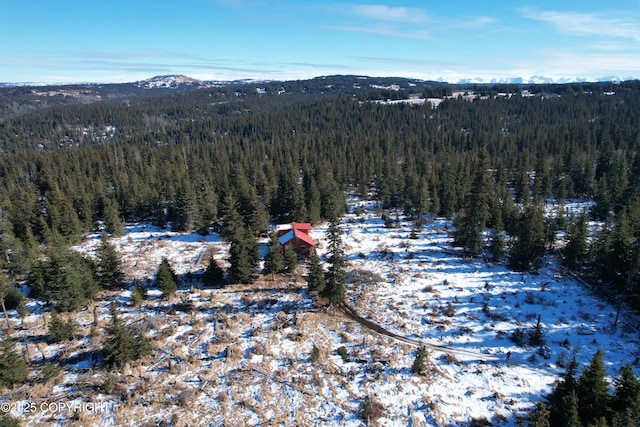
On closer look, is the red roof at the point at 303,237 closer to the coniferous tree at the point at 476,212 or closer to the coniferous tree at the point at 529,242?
the coniferous tree at the point at 476,212

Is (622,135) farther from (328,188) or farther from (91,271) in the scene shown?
(91,271)

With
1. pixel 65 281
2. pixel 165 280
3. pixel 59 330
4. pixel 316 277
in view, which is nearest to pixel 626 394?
pixel 316 277

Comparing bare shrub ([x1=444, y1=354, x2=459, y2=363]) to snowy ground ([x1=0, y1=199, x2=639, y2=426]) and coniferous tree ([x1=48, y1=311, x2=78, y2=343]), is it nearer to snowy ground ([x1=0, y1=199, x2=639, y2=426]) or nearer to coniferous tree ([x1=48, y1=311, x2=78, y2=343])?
snowy ground ([x1=0, y1=199, x2=639, y2=426])

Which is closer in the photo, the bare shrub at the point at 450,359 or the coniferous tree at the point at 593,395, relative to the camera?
the coniferous tree at the point at 593,395

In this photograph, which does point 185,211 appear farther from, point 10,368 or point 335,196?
point 10,368

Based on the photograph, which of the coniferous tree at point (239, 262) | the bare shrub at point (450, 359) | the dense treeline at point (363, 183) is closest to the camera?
the bare shrub at point (450, 359)

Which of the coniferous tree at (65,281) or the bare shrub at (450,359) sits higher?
the coniferous tree at (65,281)

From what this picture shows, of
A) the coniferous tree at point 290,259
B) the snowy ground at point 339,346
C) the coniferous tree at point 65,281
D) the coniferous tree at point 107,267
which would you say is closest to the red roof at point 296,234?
the coniferous tree at point 290,259
